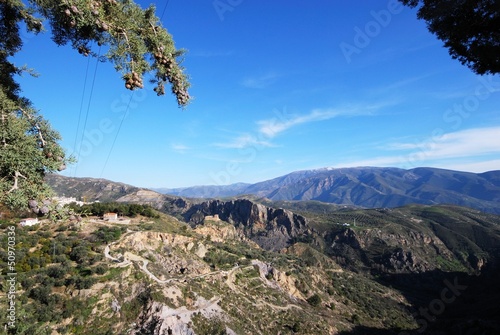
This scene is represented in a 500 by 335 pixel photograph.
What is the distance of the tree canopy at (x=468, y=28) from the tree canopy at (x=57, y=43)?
11641mm

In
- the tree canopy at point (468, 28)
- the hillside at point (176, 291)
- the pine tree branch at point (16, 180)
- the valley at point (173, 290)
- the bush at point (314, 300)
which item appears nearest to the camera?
the pine tree branch at point (16, 180)

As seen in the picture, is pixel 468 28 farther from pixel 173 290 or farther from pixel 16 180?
pixel 173 290

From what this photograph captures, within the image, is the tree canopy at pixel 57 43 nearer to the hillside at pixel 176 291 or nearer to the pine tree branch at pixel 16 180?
the pine tree branch at pixel 16 180

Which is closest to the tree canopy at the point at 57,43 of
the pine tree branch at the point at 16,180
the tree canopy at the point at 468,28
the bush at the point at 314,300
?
the pine tree branch at the point at 16,180

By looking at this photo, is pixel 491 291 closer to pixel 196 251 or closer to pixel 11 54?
pixel 196 251

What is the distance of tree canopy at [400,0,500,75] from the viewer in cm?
1105

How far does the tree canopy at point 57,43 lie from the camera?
556 centimetres

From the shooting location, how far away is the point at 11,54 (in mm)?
7414

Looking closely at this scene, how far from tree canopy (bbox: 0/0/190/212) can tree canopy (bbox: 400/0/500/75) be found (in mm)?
11641

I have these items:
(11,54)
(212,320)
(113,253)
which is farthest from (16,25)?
(113,253)

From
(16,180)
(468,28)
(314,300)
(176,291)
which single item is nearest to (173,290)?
(176,291)

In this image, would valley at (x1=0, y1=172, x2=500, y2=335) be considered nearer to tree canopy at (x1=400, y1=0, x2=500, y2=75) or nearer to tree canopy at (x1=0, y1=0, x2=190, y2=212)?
tree canopy at (x1=0, y1=0, x2=190, y2=212)

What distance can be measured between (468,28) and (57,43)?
49.4 ft

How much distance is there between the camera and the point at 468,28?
11.7 meters
